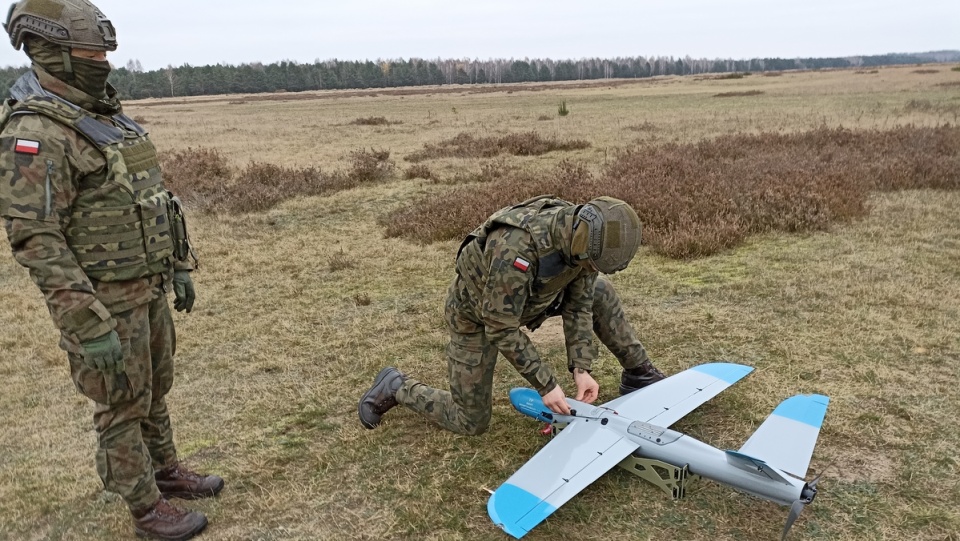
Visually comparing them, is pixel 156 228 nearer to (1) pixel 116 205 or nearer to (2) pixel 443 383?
(1) pixel 116 205

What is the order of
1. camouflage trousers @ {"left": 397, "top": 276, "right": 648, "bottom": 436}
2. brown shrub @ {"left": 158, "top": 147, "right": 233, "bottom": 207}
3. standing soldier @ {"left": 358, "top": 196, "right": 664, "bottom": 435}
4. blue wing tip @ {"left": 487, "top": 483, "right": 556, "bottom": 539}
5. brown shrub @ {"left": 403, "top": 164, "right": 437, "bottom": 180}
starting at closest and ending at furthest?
blue wing tip @ {"left": 487, "top": 483, "right": 556, "bottom": 539} < standing soldier @ {"left": 358, "top": 196, "right": 664, "bottom": 435} < camouflage trousers @ {"left": 397, "top": 276, "right": 648, "bottom": 436} < brown shrub @ {"left": 158, "top": 147, "right": 233, "bottom": 207} < brown shrub @ {"left": 403, "top": 164, "right": 437, "bottom": 180}

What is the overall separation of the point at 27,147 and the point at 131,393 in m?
1.31

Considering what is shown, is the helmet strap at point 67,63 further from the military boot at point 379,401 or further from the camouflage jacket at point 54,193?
the military boot at point 379,401

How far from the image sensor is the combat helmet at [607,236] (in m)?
3.46

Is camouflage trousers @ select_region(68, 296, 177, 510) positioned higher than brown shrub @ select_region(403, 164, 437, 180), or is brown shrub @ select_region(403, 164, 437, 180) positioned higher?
brown shrub @ select_region(403, 164, 437, 180)

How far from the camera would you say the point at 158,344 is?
3559 millimetres

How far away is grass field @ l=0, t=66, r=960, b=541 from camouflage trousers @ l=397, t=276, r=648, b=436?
197mm

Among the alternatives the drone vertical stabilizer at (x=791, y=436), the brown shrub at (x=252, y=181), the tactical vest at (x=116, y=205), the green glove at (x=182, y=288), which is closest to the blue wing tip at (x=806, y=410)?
the drone vertical stabilizer at (x=791, y=436)

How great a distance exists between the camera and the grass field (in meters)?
3.76

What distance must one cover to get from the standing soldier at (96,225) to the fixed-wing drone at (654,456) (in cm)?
206

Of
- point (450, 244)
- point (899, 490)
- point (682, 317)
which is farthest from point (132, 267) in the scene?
point (450, 244)

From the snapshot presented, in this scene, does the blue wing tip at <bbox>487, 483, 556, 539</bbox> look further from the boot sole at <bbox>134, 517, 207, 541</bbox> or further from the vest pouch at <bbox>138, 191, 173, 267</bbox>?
the vest pouch at <bbox>138, 191, 173, 267</bbox>

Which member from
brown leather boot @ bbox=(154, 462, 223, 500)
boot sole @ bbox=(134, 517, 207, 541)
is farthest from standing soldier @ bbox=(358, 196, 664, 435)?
boot sole @ bbox=(134, 517, 207, 541)

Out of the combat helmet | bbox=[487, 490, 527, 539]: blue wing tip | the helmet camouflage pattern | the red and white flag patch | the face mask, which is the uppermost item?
the helmet camouflage pattern
